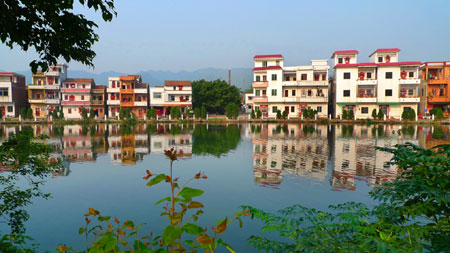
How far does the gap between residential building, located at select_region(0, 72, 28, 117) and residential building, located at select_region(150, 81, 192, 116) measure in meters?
25.3

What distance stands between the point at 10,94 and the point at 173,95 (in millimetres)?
29868

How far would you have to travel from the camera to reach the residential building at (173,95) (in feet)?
204

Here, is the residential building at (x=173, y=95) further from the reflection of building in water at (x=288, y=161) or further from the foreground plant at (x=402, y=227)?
the foreground plant at (x=402, y=227)

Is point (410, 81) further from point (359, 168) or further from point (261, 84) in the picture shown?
point (359, 168)

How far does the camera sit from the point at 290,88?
2243 inches

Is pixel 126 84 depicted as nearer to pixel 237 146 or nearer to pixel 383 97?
pixel 237 146

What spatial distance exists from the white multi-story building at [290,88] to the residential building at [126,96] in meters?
22.7

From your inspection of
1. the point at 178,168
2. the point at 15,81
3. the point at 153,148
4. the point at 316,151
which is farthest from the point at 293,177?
the point at 15,81

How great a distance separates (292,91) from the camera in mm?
57125

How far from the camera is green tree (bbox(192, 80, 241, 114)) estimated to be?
207 ft

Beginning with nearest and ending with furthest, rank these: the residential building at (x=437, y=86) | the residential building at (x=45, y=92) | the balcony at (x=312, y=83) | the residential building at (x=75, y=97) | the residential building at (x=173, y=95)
→ the residential building at (x=437, y=86) → the balcony at (x=312, y=83) → the residential building at (x=45, y=92) → the residential building at (x=75, y=97) → the residential building at (x=173, y=95)

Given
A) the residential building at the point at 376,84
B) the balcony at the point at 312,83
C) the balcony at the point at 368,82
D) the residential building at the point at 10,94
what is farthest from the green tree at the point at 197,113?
the residential building at the point at 10,94

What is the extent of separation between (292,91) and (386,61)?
16.7 meters

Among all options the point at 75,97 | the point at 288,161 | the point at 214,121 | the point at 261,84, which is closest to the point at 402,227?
the point at 288,161
